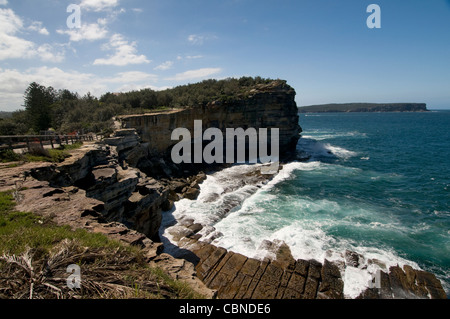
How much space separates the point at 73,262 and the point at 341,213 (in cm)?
1952

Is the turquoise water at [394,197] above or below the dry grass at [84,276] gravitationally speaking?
below

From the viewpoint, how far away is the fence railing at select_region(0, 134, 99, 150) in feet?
38.0

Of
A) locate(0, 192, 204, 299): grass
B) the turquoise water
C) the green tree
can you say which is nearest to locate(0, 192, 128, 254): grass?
locate(0, 192, 204, 299): grass

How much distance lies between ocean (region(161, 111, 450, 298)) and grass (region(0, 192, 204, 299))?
966 cm

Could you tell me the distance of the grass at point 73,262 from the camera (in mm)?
3586

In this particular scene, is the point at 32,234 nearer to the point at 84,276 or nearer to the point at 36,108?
the point at 84,276

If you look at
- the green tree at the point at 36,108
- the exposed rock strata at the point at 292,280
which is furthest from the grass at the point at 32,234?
the green tree at the point at 36,108

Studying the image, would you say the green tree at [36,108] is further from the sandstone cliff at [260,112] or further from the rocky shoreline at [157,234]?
the sandstone cliff at [260,112]

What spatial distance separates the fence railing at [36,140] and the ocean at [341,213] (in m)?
10.0

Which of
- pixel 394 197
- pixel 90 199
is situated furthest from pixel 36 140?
pixel 394 197

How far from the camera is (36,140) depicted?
17.2m

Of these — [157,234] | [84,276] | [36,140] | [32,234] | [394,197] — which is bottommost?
[157,234]

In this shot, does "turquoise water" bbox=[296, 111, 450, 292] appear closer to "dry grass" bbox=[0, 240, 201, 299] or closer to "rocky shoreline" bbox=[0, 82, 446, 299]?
"rocky shoreline" bbox=[0, 82, 446, 299]
